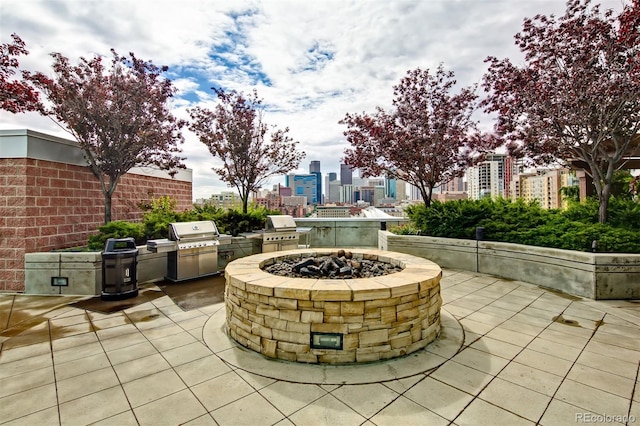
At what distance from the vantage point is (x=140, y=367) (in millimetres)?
3021

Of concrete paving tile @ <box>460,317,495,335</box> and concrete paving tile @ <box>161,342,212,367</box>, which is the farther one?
concrete paving tile @ <box>460,317,495,335</box>

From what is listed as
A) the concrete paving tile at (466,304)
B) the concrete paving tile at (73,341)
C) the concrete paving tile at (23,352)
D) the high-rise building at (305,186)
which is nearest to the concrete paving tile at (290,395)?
the concrete paving tile at (73,341)

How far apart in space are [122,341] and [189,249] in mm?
3039

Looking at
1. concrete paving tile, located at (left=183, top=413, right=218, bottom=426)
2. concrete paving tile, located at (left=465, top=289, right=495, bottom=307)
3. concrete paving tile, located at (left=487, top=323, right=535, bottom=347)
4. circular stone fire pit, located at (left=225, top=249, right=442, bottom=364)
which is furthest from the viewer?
concrete paving tile, located at (left=465, top=289, right=495, bottom=307)

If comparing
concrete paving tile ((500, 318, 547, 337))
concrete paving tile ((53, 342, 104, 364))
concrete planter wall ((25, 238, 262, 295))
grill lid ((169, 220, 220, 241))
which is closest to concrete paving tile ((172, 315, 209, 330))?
concrete paving tile ((53, 342, 104, 364))

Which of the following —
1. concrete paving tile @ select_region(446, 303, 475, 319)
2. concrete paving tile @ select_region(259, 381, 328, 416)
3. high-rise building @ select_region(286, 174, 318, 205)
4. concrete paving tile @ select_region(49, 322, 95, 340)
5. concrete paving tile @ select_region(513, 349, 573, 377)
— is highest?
high-rise building @ select_region(286, 174, 318, 205)

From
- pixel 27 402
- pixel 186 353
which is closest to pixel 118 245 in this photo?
pixel 186 353

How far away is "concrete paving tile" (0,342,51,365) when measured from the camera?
324 cm

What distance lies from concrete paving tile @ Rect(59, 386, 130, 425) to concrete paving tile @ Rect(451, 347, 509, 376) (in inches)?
124

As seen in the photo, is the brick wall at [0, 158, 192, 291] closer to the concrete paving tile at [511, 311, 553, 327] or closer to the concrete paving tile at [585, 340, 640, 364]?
the concrete paving tile at [511, 311, 553, 327]

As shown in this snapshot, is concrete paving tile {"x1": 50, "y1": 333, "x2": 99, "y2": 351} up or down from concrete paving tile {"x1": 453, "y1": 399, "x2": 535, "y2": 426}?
up

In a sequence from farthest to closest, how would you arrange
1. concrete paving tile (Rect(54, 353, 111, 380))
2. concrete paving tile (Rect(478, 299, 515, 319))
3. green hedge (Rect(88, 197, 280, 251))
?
1. green hedge (Rect(88, 197, 280, 251))
2. concrete paving tile (Rect(478, 299, 515, 319))
3. concrete paving tile (Rect(54, 353, 111, 380))

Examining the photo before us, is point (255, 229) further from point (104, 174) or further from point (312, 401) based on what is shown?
point (312, 401)

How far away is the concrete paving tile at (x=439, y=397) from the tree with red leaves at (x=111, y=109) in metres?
7.16
